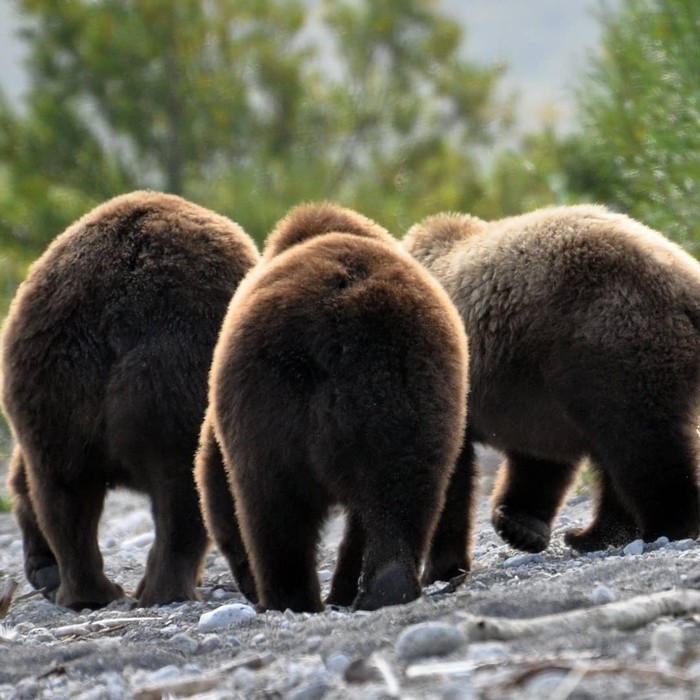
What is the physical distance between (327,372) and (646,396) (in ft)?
5.82

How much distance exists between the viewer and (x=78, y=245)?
698cm

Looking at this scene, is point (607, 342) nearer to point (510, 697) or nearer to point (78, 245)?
point (78, 245)

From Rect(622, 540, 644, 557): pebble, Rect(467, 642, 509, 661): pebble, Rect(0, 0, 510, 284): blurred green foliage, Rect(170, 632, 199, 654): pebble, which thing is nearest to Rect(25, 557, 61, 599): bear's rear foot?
Rect(170, 632, 199, 654): pebble

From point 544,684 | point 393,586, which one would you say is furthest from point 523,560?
point 544,684

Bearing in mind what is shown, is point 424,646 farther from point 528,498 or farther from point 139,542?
point 139,542

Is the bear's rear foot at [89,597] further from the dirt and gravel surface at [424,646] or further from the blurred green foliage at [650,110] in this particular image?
the blurred green foliage at [650,110]

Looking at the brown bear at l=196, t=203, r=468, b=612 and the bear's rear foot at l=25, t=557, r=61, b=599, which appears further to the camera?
the bear's rear foot at l=25, t=557, r=61, b=599

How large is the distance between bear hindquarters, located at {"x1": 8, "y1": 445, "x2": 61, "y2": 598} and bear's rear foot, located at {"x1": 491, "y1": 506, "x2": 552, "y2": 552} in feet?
7.70

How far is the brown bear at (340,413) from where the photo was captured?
513cm

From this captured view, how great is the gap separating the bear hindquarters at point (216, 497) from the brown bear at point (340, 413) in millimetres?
436

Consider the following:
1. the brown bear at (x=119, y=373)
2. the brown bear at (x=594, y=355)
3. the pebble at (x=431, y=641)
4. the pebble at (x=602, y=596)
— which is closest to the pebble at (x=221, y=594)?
the brown bear at (x=119, y=373)

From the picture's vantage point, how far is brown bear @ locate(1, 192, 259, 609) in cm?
649

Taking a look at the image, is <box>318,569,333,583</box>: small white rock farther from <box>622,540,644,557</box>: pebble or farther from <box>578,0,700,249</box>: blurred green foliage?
<box>578,0,700,249</box>: blurred green foliage

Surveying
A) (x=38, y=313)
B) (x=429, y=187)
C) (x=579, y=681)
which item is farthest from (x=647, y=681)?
(x=429, y=187)
